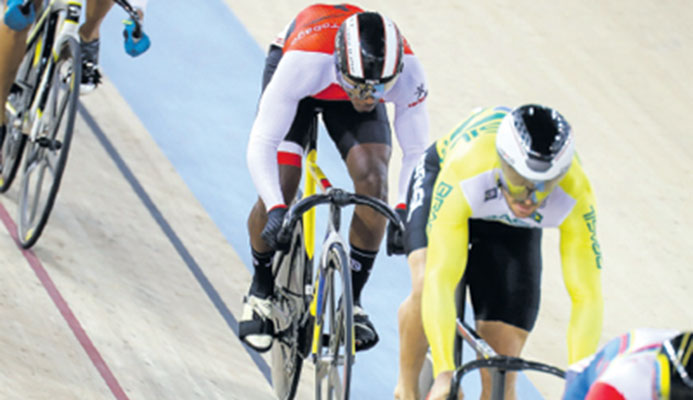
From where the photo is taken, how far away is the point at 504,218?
264 cm

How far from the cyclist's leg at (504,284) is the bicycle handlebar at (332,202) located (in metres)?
0.22

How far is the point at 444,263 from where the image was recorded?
246cm

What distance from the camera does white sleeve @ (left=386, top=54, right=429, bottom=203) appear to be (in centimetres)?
315

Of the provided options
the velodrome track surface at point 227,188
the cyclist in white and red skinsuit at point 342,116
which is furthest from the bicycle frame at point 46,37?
the cyclist in white and red skinsuit at point 342,116

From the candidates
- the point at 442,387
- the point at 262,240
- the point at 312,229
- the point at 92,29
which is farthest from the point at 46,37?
the point at 442,387

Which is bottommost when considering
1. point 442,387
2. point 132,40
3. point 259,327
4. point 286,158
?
point 259,327

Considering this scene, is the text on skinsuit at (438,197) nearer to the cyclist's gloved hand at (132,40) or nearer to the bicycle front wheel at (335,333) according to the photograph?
the bicycle front wheel at (335,333)

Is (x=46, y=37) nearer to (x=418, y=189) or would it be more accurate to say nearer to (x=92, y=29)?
(x=92, y=29)

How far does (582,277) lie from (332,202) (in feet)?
2.50

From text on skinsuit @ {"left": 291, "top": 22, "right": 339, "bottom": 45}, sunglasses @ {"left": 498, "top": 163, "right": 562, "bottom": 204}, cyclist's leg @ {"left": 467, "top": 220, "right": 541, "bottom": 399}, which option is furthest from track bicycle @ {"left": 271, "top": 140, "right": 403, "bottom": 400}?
sunglasses @ {"left": 498, "top": 163, "right": 562, "bottom": 204}

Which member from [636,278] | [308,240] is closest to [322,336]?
[308,240]

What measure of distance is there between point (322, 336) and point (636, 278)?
1939 mm

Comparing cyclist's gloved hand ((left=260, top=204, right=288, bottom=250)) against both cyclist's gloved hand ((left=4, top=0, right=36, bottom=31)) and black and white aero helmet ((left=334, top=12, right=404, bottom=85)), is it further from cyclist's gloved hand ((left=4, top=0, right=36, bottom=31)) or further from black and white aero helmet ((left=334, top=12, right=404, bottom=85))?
cyclist's gloved hand ((left=4, top=0, right=36, bottom=31))

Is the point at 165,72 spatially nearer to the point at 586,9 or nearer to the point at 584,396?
the point at 586,9
